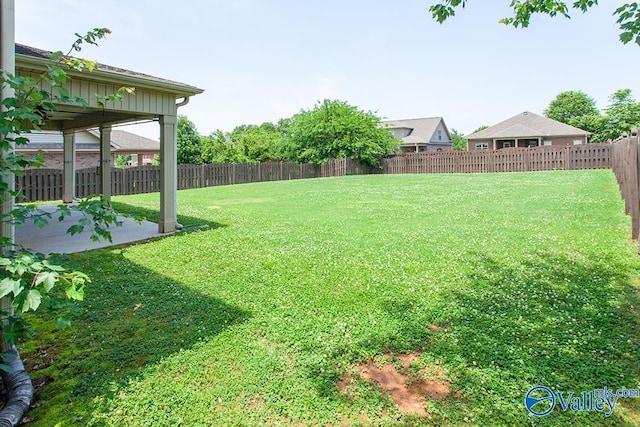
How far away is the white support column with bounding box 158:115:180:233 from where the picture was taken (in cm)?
698

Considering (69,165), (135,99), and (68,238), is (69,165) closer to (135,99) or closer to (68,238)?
(68,238)

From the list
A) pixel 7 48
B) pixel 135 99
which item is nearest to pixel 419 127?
pixel 135 99

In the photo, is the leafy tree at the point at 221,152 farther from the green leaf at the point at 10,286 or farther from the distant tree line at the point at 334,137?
the green leaf at the point at 10,286

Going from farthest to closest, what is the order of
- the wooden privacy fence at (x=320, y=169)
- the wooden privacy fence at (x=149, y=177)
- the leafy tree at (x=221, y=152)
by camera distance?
the leafy tree at (x=221, y=152) < the wooden privacy fence at (x=320, y=169) < the wooden privacy fence at (x=149, y=177)

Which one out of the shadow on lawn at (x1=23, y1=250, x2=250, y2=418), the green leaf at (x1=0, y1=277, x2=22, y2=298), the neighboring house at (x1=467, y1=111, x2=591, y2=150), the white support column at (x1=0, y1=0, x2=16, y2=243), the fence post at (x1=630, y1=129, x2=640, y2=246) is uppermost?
the neighboring house at (x1=467, y1=111, x2=591, y2=150)

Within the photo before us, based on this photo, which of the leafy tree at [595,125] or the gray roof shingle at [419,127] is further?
the leafy tree at [595,125]

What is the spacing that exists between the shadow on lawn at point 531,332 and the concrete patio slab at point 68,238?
4702 mm

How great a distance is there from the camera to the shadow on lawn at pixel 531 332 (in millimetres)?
2424

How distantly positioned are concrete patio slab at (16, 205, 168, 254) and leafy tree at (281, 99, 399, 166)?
790 inches

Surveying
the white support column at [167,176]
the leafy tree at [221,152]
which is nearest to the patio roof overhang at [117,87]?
the white support column at [167,176]

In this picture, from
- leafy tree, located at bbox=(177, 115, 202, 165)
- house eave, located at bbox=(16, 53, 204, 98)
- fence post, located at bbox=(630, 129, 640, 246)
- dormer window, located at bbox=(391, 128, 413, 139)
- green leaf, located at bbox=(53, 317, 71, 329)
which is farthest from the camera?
dormer window, located at bbox=(391, 128, 413, 139)

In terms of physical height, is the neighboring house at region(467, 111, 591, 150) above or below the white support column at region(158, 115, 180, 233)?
above

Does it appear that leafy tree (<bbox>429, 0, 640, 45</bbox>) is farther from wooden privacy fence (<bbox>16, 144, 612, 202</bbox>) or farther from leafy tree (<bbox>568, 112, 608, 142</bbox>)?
leafy tree (<bbox>568, 112, 608, 142</bbox>)

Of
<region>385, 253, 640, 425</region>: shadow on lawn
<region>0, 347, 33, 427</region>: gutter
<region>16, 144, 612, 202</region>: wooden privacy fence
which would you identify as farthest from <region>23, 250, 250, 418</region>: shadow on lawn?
<region>16, 144, 612, 202</region>: wooden privacy fence
